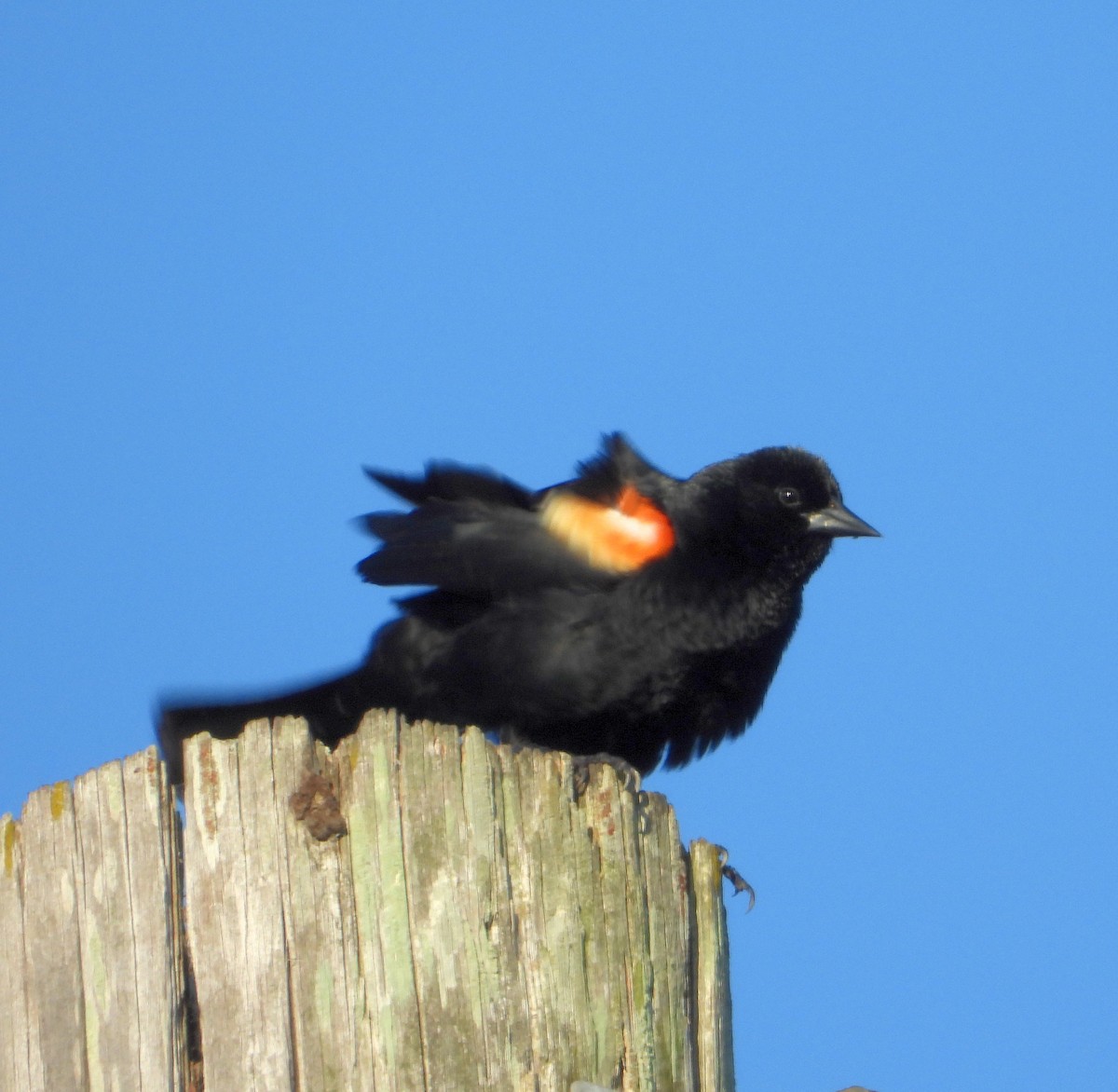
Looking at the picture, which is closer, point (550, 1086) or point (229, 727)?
point (550, 1086)

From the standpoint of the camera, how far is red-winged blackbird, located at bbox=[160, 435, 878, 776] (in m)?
5.48

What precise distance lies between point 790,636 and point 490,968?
329 cm

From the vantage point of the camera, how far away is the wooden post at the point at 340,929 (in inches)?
109

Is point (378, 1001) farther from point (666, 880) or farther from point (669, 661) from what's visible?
point (669, 661)

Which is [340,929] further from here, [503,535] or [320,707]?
[320,707]

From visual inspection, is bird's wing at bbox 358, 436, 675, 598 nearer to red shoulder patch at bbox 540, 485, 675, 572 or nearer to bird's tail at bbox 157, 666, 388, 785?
red shoulder patch at bbox 540, 485, 675, 572

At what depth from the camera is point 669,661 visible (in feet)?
18.0

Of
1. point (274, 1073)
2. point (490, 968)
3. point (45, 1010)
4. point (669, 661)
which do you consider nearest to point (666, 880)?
point (490, 968)

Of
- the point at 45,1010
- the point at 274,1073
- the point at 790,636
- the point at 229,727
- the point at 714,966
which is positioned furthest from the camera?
the point at 790,636

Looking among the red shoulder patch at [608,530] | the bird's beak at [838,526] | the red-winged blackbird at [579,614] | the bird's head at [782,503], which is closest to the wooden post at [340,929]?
the red-winged blackbird at [579,614]

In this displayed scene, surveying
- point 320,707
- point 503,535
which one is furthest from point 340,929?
point 320,707

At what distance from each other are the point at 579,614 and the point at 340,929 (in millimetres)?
2780

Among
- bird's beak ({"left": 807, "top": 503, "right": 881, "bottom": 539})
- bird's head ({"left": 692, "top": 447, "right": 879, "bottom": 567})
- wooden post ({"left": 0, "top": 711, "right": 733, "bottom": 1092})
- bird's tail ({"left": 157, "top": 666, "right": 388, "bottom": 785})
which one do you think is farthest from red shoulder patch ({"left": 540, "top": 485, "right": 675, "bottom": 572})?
wooden post ({"left": 0, "top": 711, "right": 733, "bottom": 1092})

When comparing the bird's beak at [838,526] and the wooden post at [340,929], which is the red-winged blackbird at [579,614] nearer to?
the bird's beak at [838,526]
